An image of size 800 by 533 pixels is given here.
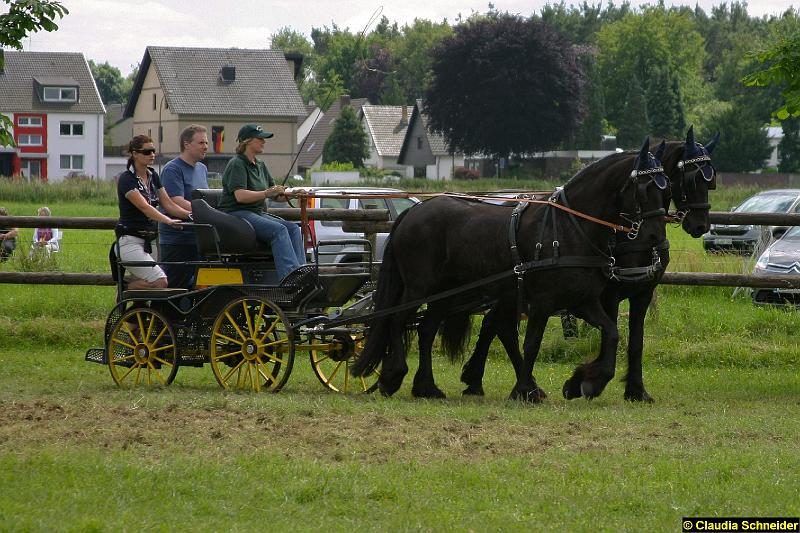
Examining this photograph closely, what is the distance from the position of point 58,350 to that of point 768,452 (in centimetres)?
840

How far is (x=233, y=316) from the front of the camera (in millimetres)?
10492

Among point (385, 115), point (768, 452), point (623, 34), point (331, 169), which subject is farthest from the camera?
point (623, 34)

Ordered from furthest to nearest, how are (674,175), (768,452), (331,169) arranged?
(331,169)
(674,175)
(768,452)

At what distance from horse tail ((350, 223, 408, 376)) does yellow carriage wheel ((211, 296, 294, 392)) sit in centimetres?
62

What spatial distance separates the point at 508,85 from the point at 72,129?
3197 cm

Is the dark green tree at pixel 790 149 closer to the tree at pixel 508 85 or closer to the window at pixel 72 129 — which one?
the tree at pixel 508 85

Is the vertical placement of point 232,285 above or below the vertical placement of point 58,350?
above

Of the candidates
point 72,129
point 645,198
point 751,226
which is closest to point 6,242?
point 751,226

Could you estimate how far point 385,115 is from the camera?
106375mm

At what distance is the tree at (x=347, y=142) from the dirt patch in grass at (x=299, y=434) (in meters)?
84.2

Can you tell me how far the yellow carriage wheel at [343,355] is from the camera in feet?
35.1

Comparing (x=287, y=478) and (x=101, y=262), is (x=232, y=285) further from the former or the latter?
(x=101, y=262)

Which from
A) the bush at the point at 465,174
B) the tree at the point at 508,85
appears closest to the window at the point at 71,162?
the tree at the point at 508,85

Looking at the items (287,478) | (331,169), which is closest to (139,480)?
(287,478)
